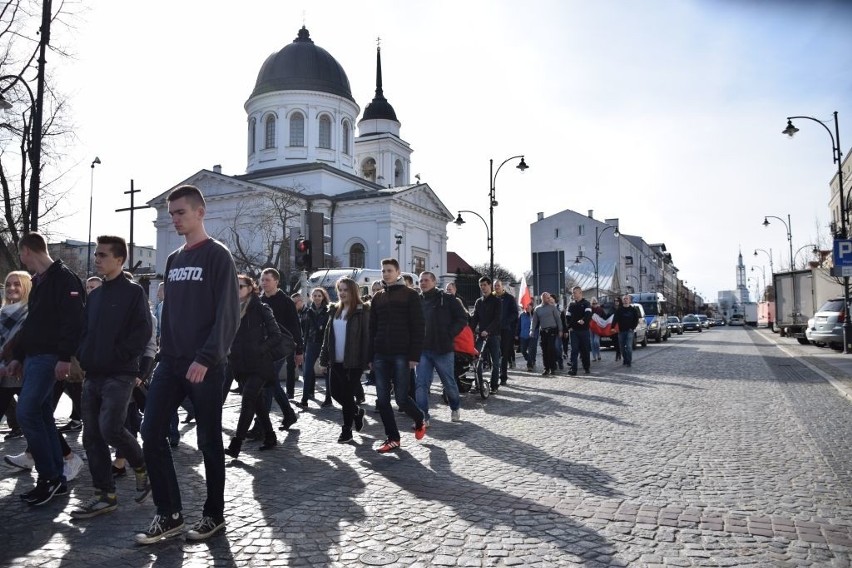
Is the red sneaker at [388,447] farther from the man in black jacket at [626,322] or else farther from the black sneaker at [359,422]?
the man in black jacket at [626,322]

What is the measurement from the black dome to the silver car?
1701 inches

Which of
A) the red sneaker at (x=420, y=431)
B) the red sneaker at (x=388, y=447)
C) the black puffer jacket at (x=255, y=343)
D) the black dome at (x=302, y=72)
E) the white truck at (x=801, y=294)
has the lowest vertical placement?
the red sneaker at (x=388, y=447)

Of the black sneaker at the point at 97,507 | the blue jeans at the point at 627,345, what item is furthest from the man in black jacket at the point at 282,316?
the blue jeans at the point at 627,345

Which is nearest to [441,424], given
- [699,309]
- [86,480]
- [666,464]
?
[666,464]

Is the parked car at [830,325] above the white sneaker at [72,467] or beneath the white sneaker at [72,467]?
above

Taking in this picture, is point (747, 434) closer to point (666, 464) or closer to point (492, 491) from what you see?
point (666, 464)

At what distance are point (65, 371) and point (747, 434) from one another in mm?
6859

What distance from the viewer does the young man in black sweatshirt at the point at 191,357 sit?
4107 mm

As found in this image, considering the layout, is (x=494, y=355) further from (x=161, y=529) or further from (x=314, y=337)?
(x=161, y=529)

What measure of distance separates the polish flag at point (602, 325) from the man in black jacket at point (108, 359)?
51.9ft

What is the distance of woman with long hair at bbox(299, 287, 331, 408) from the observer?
1059 cm

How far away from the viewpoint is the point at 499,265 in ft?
333

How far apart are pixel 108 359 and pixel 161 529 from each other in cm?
119

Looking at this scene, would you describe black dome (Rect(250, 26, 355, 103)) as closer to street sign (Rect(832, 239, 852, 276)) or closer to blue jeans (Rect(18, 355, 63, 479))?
street sign (Rect(832, 239, 852, 276))
